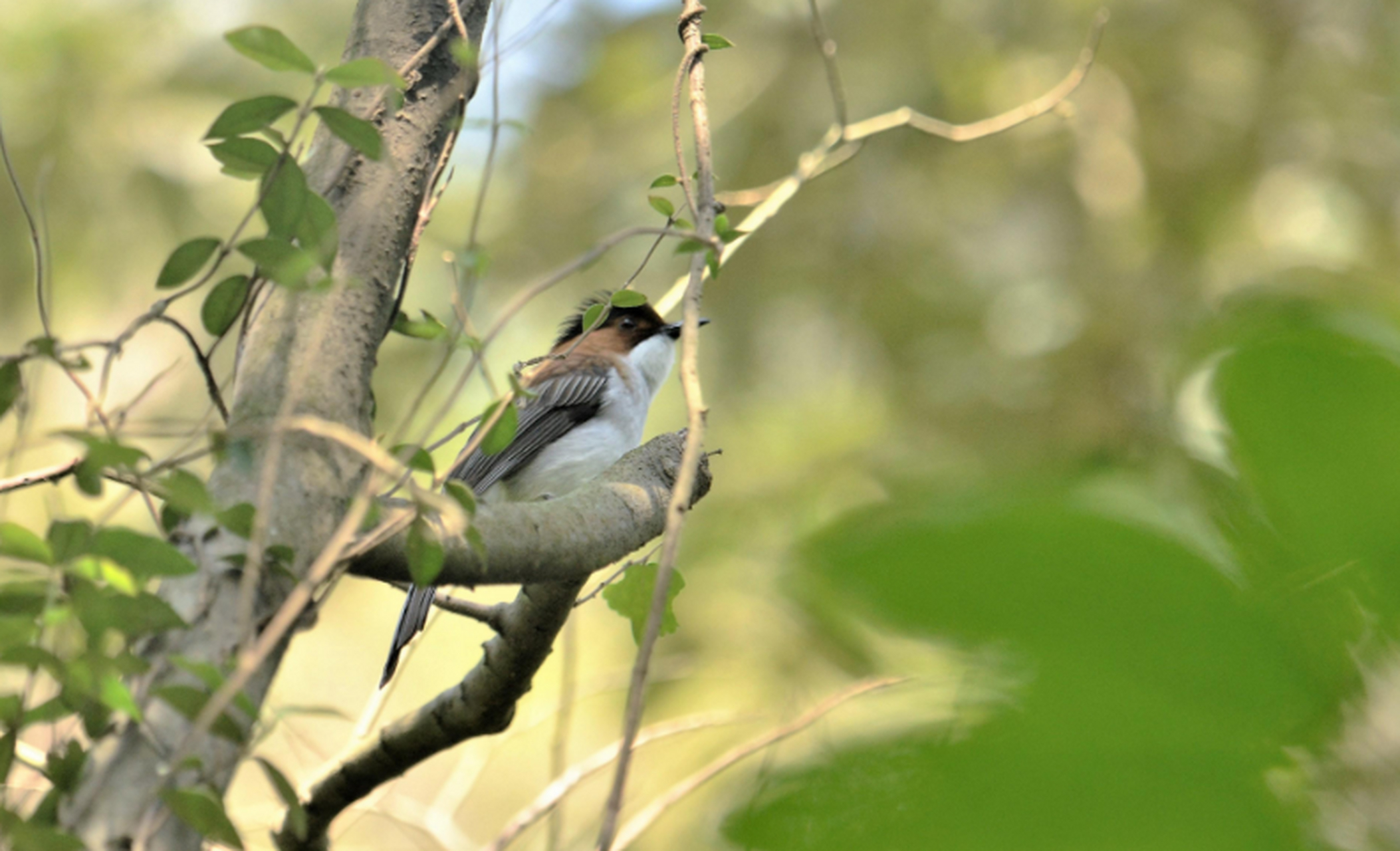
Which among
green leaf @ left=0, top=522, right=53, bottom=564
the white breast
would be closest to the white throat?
the white breast

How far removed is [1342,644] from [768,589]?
25 centimetres

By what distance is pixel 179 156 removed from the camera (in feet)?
30.2

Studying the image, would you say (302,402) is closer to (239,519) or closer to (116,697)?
(239,519)

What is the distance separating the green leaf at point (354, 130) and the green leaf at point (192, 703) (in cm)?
68

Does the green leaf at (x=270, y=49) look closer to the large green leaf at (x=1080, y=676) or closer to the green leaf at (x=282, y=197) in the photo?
the green leaf at (x=282, y=197)

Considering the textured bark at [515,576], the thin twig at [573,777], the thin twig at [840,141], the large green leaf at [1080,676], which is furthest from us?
the thin twig at [840,141]

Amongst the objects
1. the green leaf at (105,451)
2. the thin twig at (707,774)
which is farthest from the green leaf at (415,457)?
the thin twig at (707,774)

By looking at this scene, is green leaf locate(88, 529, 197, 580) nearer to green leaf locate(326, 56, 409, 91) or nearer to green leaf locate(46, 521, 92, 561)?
green leaf locate(46, 521, 92, 561)

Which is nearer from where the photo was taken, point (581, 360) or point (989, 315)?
point (581, 360)

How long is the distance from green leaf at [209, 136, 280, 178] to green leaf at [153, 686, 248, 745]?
26.4 inches

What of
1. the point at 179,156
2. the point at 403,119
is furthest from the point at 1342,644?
the point at 179,156

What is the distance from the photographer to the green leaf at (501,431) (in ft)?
4.96

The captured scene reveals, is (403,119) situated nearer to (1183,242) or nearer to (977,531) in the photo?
(977,531)

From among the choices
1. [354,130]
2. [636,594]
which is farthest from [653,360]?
[354,130]
